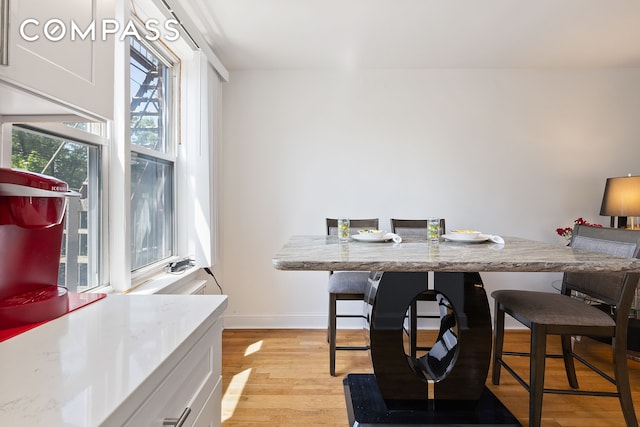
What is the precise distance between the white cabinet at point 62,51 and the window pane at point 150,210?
44.6 inches

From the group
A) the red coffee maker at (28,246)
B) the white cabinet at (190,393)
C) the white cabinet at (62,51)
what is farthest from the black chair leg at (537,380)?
the white cabinet at (62,51)

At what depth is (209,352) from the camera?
0.91 meters

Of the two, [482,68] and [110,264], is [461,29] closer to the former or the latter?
[482,68]

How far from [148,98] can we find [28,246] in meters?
1.66

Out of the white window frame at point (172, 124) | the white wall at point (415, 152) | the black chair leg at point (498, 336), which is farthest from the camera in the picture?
Result: the white wall at point (415, 152)

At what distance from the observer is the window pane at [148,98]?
1996mm

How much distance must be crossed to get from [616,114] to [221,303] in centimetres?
400

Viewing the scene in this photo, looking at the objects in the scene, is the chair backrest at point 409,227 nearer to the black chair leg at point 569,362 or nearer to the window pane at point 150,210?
the black chair leg at point 569,362

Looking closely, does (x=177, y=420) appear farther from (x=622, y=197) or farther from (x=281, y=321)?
(x=622, y=197)

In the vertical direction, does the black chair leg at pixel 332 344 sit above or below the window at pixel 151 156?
below

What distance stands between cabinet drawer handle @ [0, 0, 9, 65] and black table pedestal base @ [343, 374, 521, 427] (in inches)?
69.2

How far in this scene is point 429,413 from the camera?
1.53 meters

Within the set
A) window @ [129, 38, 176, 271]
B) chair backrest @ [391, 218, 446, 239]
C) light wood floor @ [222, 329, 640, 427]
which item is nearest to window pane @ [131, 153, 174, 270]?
window @ [129, 38, 176, 271]

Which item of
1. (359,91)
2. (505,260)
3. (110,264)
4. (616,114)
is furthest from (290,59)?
(616,114)
